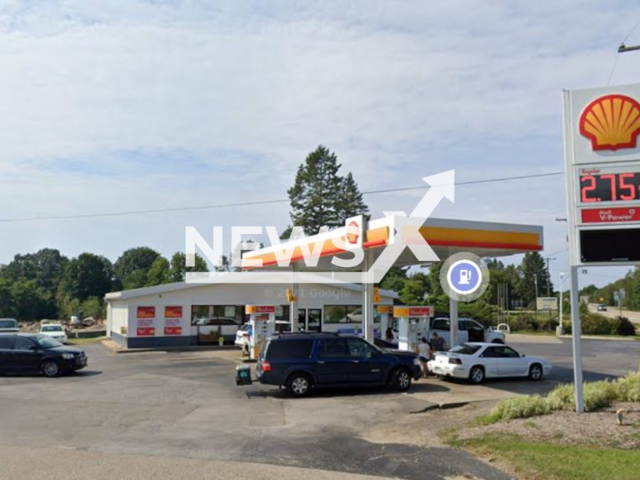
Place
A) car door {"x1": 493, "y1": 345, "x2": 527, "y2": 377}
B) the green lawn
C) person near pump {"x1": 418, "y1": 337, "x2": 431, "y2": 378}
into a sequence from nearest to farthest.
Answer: the green lawn, car door {"x1": 493, "y1": 345, "x2": 527, "y2": 377}, person near pump {"x1": 418, "y1": 337, "x2": 431, "y2": 378}

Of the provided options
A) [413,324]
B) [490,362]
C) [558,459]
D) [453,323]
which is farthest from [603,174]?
[453,323]

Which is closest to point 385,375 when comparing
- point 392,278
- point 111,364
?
point 111,364

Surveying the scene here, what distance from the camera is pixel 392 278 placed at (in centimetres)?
8262

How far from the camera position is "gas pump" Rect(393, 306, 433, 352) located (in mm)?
22328

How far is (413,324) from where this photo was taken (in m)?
22.5

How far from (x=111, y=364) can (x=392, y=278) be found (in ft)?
194

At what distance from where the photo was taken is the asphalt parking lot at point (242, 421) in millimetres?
9727

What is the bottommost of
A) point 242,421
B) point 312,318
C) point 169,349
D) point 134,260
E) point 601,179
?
point 169,349

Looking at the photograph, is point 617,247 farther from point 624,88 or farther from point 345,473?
point 345,473

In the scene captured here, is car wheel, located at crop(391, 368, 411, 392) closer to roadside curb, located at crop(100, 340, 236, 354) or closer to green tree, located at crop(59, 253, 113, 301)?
roadside curb, located at crop(100, 340, 236, 354)

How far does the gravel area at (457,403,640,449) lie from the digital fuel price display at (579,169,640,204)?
13.6 ft

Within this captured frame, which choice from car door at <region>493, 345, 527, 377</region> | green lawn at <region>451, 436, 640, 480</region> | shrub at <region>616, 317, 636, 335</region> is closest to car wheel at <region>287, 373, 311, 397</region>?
car door at <region>493, 345, 527, 377</region>

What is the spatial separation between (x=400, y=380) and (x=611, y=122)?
893 centimetres

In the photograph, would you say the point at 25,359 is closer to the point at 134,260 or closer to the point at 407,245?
the point at 407,245
